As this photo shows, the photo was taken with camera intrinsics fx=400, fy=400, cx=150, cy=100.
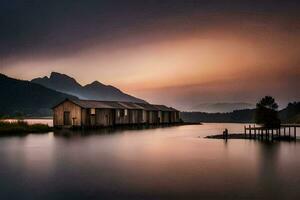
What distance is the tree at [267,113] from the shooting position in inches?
2226

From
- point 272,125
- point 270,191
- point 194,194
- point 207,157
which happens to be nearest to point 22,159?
point 207,157

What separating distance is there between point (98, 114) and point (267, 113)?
3268 cm

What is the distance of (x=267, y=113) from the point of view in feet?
187

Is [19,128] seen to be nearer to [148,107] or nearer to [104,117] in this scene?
[104,117]

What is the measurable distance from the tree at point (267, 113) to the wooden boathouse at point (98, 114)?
101 feet

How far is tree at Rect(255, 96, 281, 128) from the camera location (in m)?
56.5

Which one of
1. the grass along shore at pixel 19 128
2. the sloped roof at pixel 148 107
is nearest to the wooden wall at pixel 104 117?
the grass along shore at pixel 19 128

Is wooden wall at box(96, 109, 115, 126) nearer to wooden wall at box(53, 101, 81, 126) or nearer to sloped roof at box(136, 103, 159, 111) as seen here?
wooden wall at box(53, 101, 81, 126)

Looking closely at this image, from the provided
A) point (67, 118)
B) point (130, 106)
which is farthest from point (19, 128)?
point (130, 106)

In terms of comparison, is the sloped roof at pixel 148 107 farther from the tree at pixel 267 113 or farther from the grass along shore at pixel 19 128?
the tree at pixel 267 113

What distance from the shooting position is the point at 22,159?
31953 mm

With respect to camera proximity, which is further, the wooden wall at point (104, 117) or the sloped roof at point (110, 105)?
the wooden wall at point (104, 117)

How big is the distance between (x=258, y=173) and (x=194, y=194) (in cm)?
814

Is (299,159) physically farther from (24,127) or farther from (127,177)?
(24,127)
